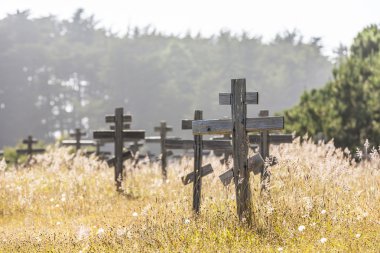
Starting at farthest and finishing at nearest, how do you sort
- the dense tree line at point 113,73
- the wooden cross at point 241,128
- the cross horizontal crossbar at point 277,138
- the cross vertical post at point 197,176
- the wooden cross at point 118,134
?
the dense tree line at point 113,73 < the wooden cross at point 118,134 < the cross horizontal crossbar at point 277,138 < the cross vertical post at point 197,176 < the wooden cross at point 241,128

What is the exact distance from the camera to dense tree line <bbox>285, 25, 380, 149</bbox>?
1939 centimetres

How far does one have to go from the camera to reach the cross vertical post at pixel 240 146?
8.29 meters

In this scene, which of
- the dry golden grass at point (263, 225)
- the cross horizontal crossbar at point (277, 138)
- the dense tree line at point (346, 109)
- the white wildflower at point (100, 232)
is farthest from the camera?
the dense tree line at point (346, 109)

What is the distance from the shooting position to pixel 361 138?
19297 mm

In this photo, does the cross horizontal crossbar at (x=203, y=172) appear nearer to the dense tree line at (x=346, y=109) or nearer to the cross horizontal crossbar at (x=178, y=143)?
the cross horizontal crossbar at (x=178, y=143)

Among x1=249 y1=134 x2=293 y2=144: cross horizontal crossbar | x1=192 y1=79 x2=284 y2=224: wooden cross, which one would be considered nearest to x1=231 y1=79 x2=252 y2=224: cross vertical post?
x1=192 y1=79 x2=284 y2=224: wooden cross

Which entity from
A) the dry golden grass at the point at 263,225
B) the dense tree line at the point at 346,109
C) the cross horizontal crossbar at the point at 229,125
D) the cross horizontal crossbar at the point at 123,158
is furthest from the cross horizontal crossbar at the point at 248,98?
the dense tree line at the point at 346,109

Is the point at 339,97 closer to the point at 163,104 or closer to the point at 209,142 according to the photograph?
the point at 209,142

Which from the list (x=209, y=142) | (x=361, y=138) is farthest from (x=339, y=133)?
(x=209, y=142)

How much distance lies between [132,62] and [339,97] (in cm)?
4529

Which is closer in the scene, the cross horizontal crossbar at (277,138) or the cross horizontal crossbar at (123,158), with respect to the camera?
the cross horizontal crossbar at (277,138)

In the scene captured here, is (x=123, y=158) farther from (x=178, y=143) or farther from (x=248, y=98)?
A: (x=248, y=98)

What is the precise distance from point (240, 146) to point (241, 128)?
0.24 metres

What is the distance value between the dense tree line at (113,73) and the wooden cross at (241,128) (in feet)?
164
